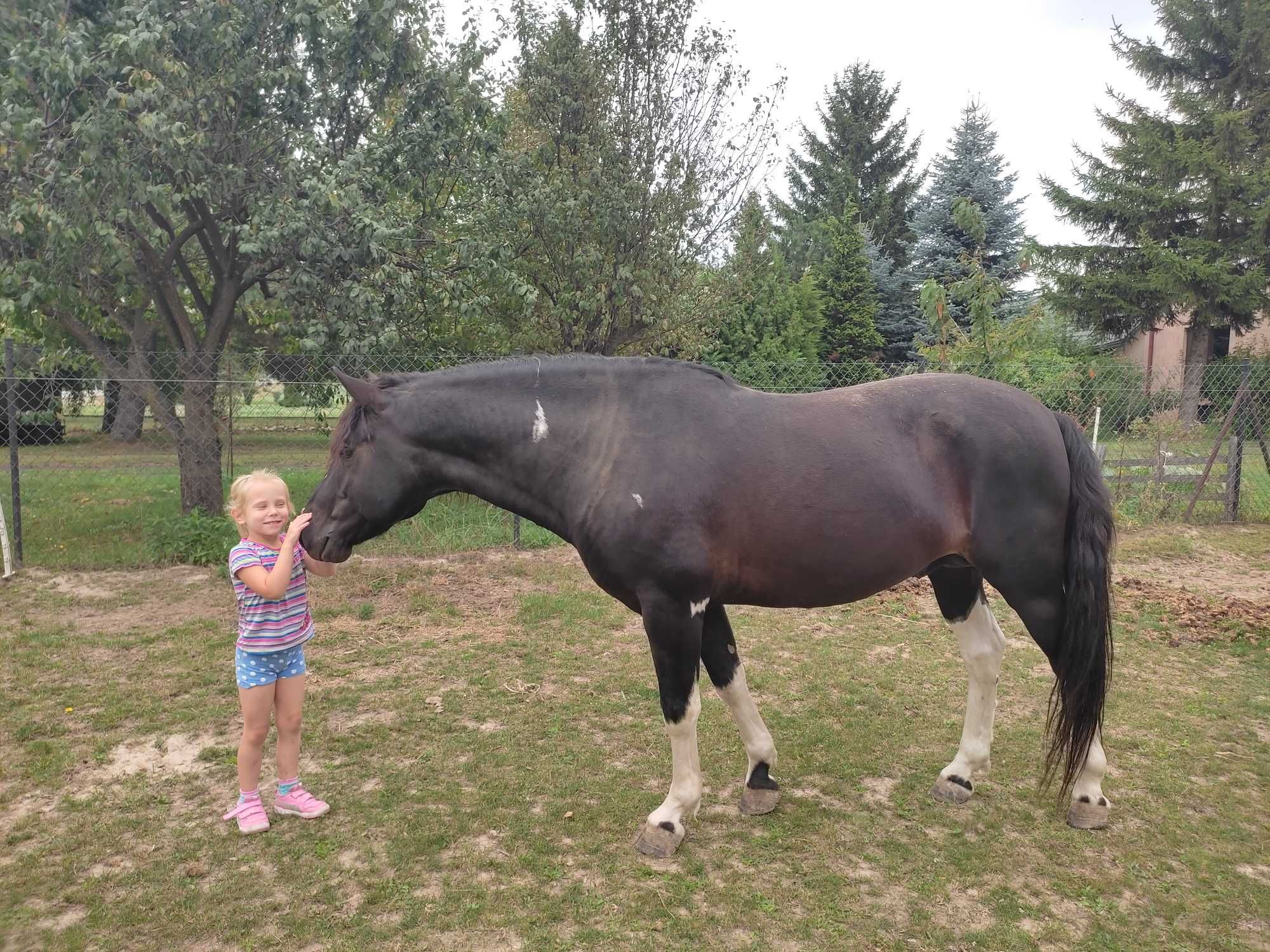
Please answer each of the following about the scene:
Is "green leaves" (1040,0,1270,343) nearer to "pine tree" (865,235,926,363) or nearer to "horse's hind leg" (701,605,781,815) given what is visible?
"pine tree" (865,235,926,363)

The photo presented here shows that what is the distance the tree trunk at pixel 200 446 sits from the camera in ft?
24.5

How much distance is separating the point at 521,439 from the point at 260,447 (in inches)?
262

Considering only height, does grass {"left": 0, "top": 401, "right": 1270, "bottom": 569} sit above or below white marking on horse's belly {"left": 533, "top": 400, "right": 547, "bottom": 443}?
below

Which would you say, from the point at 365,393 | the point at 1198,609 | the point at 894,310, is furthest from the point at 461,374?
the point at 894,310

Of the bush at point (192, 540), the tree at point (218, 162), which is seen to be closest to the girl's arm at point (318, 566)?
the bush at point (192, 540)

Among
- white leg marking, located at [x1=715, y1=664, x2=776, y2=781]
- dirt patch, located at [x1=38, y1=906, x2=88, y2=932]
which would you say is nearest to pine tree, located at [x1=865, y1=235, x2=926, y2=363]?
white leg marking, located at [x1=715, y1=664, x2=776, y2=781]

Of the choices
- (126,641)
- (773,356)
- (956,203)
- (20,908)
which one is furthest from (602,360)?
(773,356)

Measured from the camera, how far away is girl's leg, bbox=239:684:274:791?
288 cm

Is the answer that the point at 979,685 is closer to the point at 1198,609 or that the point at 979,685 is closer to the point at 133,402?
the point at 1198,609

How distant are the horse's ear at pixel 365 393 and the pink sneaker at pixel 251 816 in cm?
164

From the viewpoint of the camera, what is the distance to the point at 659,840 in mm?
2809

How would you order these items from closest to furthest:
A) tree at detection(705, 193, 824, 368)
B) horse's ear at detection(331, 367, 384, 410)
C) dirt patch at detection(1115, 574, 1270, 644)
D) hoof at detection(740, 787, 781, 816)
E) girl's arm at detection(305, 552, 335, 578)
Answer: horse's ear at detection(331, 367, 384, 410) → girl's arm at detection(305, 552, 335, 578) → hoof at detection(740, 787, 781, 816) → dirt patch at detection(1115, 574, 1270, 644) → tree at detection(705, 193, 824, 368)

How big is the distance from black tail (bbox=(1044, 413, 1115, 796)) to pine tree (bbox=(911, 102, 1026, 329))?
768 inches

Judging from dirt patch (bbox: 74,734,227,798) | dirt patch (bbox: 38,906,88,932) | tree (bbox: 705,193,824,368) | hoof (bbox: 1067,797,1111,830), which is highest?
tree (bbox: 705,193,824,368)
